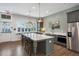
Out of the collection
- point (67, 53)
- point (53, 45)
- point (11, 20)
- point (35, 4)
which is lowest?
point (67, 53)

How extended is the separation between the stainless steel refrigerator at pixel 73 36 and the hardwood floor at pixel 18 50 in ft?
0.77

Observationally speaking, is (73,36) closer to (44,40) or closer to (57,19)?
(57,19)

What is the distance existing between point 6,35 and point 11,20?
0.53 metres

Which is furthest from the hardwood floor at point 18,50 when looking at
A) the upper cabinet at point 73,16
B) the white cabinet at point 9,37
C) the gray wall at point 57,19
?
the upper cabinet at point 73,16

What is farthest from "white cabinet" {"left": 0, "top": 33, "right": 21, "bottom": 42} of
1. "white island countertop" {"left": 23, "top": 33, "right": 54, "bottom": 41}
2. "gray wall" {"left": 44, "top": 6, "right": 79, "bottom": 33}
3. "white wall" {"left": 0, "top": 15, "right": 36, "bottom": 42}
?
"gray wall" {"left": 44, "top": 6, "right": 79, "bottom": 33}

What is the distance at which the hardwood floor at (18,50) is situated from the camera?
9.82ft

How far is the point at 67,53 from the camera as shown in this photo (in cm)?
299

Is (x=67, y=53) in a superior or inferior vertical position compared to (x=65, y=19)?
inferior

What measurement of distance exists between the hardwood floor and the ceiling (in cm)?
109

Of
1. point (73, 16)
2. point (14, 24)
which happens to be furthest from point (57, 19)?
point (14, 24)

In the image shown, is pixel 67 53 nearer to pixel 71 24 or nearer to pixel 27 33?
pixel 71 24

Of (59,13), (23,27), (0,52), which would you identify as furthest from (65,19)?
(0,52)

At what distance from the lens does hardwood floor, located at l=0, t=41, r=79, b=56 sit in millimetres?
2992

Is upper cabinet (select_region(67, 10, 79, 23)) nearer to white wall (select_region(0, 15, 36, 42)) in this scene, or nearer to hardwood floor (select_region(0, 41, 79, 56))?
hardwood floor (select_region(0, 41, 79, 56))
